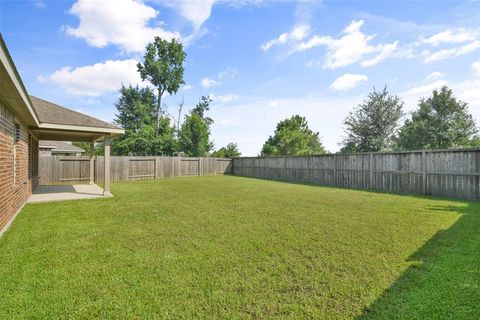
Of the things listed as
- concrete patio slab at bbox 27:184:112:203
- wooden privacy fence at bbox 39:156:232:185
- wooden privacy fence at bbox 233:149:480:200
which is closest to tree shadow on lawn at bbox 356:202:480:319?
wooden privacy fence at bbox 233:149:480:200

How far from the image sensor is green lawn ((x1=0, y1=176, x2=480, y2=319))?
223cm

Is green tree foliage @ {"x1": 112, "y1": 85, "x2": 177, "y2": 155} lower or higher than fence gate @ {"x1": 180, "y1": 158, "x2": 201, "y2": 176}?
higher

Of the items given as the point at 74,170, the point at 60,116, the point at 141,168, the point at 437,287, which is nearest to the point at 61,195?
the point at 60,116

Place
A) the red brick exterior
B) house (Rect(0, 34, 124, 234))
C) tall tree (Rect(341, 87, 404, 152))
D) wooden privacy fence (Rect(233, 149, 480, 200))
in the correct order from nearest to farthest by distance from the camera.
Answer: house (Rect(0, 34, 124, 234)) < the red brick exterior < wooden privacy fence (Rect(233, 149, 480, 200)) < tall tree (Rect(341, 87, 404, 152))

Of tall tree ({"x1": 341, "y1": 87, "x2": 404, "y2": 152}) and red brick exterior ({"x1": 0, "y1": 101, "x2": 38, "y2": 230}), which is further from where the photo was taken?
tall tree ({"x1": 341, "y1": 87, "x2": 404, "y2": 152})

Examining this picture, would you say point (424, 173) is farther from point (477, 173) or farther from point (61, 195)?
point (61, 195)

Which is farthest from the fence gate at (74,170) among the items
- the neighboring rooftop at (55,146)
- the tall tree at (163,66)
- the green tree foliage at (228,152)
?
the green tree foliage at (228,152)

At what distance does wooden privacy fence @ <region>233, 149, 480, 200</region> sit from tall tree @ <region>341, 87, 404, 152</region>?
11042 mm

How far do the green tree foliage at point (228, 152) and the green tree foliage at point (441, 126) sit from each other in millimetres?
16962

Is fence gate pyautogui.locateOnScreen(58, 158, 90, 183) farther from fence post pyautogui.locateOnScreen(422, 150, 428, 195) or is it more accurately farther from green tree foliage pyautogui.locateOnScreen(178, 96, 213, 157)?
fence post pyautogui.locateOnScreen(422, 150, 428, 195)

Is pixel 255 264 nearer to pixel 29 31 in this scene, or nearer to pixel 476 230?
pixel 476 230

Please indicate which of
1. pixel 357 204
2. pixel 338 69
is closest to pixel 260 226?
pixel 357 204

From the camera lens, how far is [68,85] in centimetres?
2248

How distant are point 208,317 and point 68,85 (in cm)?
2635
